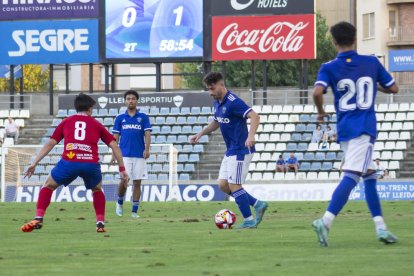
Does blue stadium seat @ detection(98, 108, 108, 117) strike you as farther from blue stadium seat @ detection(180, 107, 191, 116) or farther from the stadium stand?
blue stadium seat @ detection(180, 107, 191, 116)

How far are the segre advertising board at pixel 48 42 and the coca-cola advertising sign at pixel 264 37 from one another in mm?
5006

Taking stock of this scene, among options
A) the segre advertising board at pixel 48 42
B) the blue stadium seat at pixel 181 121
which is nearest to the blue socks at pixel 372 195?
the blue stadium seat at pixel 181 121

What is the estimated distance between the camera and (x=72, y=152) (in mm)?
16141

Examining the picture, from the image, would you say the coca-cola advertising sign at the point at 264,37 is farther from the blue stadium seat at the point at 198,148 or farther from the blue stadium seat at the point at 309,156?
the blue stadium seat at the point at 309,156

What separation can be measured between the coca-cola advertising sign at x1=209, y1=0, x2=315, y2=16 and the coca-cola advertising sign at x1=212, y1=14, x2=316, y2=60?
0.74 feet

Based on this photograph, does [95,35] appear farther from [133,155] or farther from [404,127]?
[133,155]

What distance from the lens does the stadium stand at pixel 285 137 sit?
45.1 meters

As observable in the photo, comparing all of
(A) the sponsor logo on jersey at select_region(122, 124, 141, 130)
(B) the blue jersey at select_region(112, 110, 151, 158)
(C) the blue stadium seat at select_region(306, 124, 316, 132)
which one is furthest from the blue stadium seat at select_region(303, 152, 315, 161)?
(A) the sponsor logo on jersey at select_region(122, 124, 141, 130)

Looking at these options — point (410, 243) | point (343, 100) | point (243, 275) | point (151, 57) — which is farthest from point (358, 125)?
point (151, 57)

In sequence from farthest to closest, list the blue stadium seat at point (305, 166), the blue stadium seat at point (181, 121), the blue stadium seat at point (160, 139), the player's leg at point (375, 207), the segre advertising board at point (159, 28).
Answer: the blue stadium seat at point (181, 121) → the blue stadium seat at point (160, 139) → the segre advertising board at point (159, 28) → the blue stadium seat at point (305, 166) → the player's leg at point (375, 207)

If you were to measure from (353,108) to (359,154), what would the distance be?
1.68ft

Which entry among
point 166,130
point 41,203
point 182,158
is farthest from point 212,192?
point 41,203

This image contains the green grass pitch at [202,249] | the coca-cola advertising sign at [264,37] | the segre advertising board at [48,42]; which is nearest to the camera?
the green grass pitch at [202,249]

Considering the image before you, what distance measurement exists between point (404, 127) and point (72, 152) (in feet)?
107
